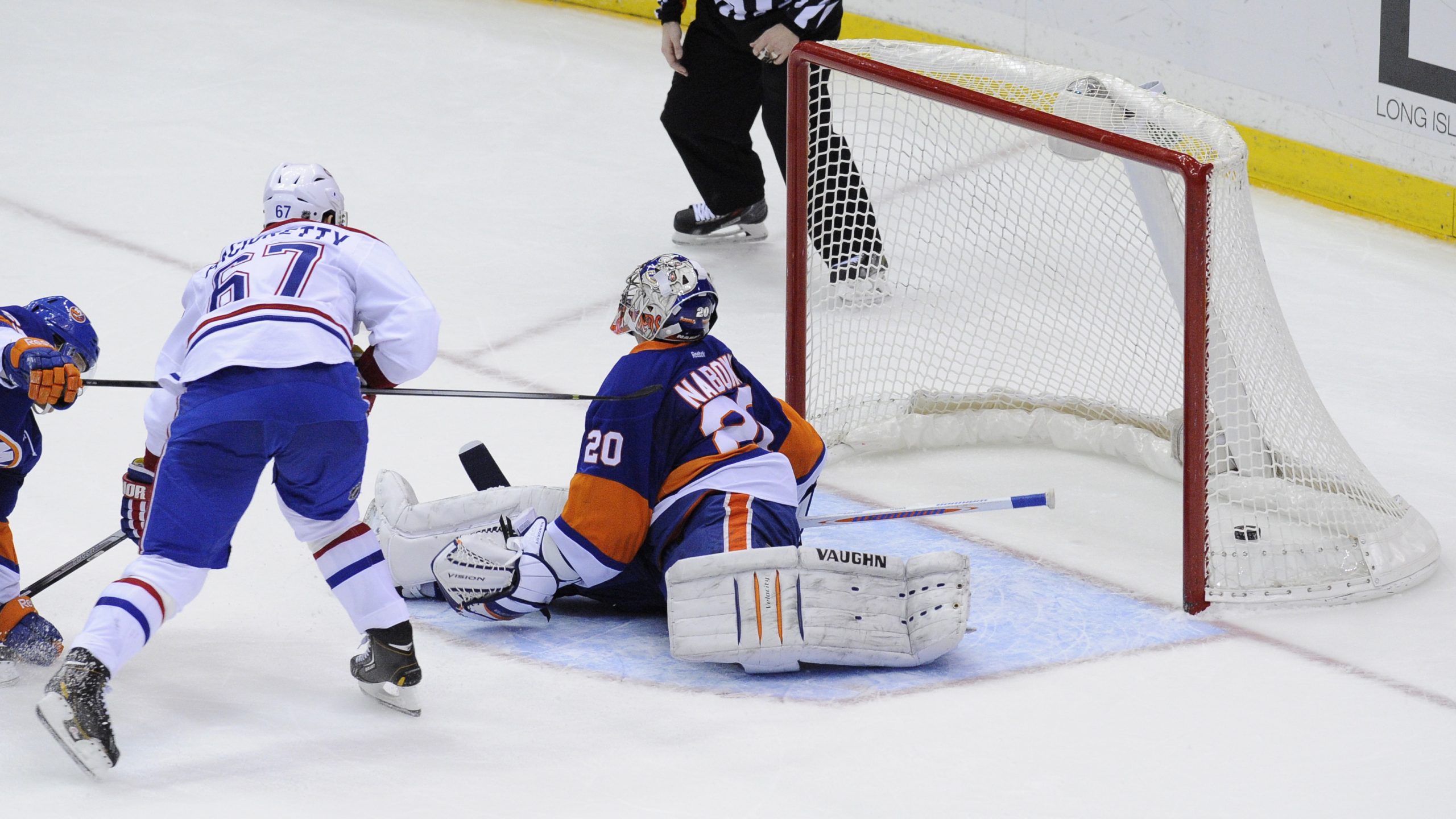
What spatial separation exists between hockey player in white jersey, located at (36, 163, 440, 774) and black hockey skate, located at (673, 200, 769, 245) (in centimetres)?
262

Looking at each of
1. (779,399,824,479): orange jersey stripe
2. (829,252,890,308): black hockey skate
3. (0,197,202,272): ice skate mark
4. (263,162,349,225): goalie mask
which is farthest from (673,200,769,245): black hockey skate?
(263,162,349,225): goalie mask

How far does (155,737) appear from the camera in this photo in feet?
9.40

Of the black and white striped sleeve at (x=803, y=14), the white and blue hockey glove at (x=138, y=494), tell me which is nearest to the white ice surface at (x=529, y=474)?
the white and blue hockey glove at (x=138, y=494)

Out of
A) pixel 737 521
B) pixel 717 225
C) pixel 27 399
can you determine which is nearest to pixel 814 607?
pixel 737 521

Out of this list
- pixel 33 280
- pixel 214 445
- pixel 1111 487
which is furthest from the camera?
pixel 33 280

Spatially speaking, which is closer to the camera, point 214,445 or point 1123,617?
point 214,445

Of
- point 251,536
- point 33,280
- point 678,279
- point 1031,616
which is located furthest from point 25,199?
point 1031,616

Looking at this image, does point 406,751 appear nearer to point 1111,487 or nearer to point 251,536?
point 251,536

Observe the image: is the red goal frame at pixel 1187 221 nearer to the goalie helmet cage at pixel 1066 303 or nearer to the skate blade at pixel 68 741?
the goalie helmet cage at pixel 1066 303

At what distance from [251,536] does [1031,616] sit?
1584mm

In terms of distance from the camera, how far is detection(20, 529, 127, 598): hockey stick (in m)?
3.11

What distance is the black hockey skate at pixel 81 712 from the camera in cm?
261

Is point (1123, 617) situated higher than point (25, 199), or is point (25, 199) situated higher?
point (25, 199)

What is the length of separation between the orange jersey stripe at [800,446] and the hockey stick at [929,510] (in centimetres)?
13
